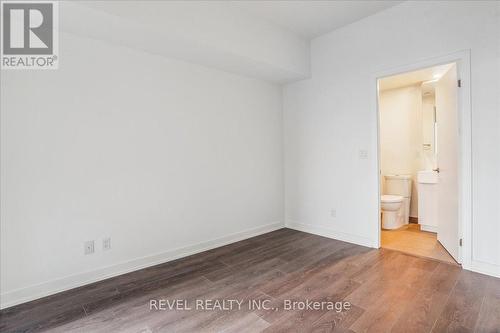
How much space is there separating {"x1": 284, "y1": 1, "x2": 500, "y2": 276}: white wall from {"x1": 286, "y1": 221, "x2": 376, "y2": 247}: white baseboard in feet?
0.05

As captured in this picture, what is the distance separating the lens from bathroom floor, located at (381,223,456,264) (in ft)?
9.76

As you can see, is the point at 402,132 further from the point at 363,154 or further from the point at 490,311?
the point at 490,311

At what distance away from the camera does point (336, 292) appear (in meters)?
2.18

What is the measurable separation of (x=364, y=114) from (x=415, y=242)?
1885mm

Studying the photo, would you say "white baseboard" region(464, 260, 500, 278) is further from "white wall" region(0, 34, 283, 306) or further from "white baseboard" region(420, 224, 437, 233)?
"white wall" region(0, 34, 283, 306)

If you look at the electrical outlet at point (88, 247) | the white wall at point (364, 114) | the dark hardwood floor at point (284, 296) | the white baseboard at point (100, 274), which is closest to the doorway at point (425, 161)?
Answer: the white wall at point (364, 114)

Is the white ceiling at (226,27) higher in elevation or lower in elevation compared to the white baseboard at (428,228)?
higher

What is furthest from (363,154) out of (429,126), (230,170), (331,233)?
(429,126)

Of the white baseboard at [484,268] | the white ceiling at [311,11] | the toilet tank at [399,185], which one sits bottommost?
the white baseboard at [484,268]

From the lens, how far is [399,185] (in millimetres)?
4445

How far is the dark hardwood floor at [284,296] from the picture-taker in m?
1.78

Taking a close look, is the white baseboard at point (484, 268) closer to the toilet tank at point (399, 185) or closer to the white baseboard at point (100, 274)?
the toilet tank at point (399, 185)

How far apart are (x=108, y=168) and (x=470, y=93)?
3.69 m

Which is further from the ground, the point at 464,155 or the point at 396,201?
the point at 464,155
